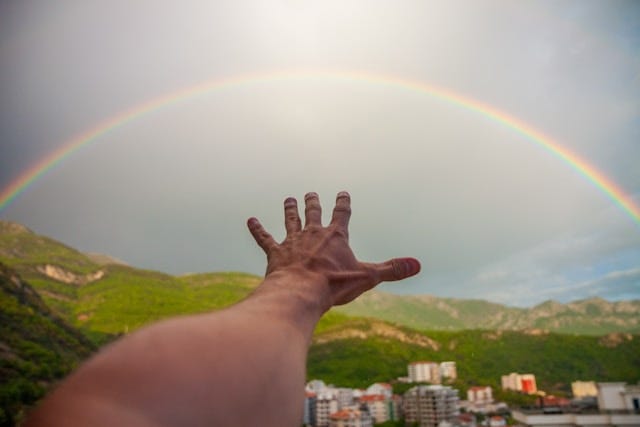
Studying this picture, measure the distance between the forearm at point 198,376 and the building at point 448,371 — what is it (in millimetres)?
29986

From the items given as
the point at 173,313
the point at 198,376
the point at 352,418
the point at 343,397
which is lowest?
the point at 198,376

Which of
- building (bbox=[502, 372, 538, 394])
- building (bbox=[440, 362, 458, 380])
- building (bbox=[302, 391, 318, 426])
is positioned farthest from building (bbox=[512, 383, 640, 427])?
building (bbox=[440, 362, 458, 380])

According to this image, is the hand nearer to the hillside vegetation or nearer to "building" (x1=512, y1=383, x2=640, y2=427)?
the hillside vegetation

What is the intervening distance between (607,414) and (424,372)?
13.9 metres

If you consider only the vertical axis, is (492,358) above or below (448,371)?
above

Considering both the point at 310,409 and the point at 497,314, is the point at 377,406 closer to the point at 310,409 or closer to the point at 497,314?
the point at 310,409

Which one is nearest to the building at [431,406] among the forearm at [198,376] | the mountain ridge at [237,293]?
the mountain ridge at [237,293]

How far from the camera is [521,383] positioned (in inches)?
972

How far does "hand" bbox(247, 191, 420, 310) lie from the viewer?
662 millimetres

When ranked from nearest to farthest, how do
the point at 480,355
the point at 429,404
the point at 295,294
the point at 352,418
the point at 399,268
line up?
1. the point at 295,294
2. the point at 399,268
3. the point at 352,418
4. the point at 429,404
5. the point at 480,355

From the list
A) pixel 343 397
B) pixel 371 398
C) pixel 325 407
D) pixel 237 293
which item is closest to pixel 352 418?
pixel 371 398

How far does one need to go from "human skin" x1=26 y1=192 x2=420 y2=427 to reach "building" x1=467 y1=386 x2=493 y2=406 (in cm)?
2553

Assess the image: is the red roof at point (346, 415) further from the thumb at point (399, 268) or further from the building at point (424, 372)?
the thumb at point (399, 268)

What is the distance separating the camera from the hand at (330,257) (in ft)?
2.17
